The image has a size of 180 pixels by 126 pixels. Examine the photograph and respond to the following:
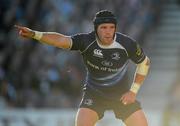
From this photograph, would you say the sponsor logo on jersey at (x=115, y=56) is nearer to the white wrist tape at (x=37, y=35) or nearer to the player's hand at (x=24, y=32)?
the white wrist tape at (x=37, y=35)

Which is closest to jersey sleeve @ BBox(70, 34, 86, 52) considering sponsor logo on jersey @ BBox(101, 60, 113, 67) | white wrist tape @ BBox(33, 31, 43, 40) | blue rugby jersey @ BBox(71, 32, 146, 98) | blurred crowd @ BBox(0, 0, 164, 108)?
blue rugby jersey @ BBox(71, 32, 146, 98)

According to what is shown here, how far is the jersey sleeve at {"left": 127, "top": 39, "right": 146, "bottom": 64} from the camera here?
40.1ft

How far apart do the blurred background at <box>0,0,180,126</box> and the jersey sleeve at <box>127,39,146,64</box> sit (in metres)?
6.30

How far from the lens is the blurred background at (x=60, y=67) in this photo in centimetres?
1881

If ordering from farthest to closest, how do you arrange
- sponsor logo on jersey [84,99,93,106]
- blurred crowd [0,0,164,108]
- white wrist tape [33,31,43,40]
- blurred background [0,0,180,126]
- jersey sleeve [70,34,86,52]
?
blurred crowd [0,0,164,108] → blurred background [0,0,180,126] → sponsor logo on jersey [84,99,93,106] → jersey sleeve [70,34,86,52] → white wrist tape [33,31,43,40]

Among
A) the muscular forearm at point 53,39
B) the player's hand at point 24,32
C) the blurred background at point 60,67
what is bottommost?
the blurred background at point 60,67

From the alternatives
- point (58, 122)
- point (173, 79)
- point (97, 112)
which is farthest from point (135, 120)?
point (173, 79)

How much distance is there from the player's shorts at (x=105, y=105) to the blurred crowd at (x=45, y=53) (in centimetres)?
660

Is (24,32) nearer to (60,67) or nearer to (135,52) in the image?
(135,52)

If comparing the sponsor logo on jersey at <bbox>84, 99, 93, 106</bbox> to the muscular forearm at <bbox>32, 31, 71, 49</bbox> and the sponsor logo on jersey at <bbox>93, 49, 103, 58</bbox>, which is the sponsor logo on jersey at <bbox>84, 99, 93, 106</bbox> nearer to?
the sponsor logo on jersey at <bbox>93, 49, 103, 58</bbox>

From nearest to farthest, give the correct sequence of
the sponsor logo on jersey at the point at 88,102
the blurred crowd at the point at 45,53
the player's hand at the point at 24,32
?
the player's hand at the point at 24,32 < the sponsor logo on jersey at the point at 88,102 < the blurred crowd at the point at 45,53

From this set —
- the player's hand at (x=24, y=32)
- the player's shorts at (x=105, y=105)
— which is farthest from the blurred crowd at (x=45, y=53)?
the player's hand at (x=24, y=32)

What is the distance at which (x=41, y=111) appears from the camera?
18.6 meters

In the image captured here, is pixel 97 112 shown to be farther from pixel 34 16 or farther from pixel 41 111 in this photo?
pixel 34 16
